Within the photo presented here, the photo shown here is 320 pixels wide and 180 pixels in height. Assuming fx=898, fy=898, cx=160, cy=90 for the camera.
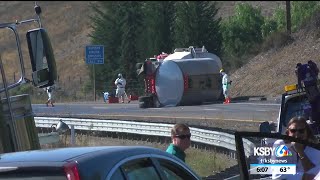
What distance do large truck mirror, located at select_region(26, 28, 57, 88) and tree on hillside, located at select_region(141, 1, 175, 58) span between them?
172ft

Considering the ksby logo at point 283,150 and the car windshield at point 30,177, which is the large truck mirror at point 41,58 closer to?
the ksby logo at point 283,150

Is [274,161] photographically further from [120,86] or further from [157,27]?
[157,27]

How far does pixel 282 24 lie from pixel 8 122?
221 ft

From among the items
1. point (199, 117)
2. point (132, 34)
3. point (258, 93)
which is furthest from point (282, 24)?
point (199, 117)

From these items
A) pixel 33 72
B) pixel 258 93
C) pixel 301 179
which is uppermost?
pixel 33 72

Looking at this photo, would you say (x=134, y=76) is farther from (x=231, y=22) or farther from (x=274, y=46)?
(x=231, y=22)

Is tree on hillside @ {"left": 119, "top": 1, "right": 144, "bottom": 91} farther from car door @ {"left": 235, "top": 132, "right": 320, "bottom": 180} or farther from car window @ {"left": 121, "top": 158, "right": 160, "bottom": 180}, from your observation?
car window @ {"left": 121, "top": 158, "right": 160, "bottom": 180}

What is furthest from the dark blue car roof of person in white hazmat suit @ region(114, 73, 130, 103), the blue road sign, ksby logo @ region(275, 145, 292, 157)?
the blue road sign

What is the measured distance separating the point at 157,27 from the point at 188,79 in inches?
976

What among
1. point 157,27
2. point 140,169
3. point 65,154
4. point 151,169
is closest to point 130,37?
point 157,27

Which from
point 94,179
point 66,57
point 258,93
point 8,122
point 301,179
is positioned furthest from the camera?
point 66,57

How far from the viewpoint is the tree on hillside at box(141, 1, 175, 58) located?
63094mm

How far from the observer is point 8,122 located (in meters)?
9.02

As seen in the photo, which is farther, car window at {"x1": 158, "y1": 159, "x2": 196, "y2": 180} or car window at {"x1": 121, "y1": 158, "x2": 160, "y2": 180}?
car window at {"x1": 158, "y1": 159, "x2": 196, "y2": 180}
